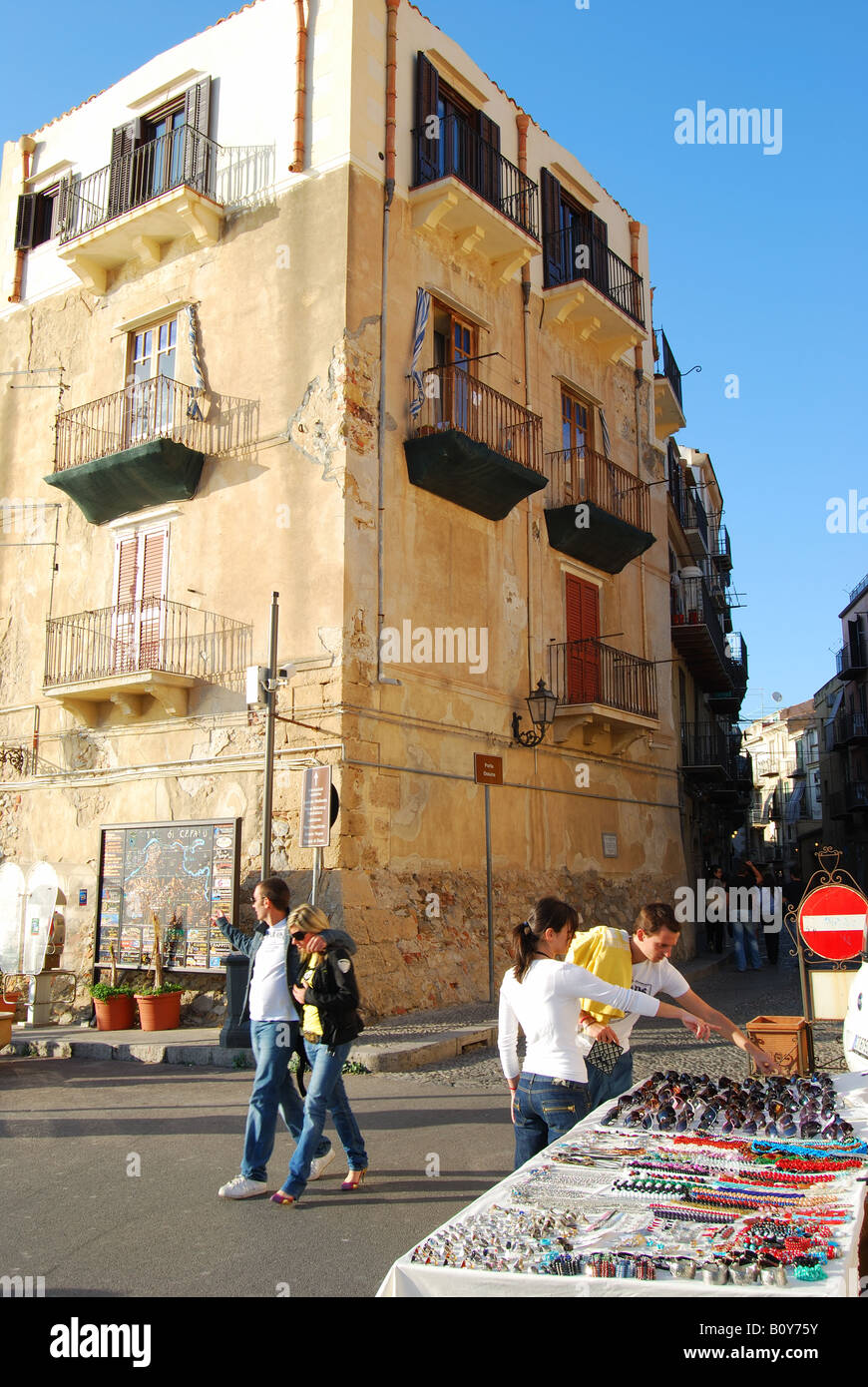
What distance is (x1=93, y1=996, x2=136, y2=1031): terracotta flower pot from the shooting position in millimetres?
13055

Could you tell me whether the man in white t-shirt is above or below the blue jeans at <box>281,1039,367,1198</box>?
above

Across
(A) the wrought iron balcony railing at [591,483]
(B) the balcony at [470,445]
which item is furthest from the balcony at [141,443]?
(A) the wrought iron balcony railing at [591,483]

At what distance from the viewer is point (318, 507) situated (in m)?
13.9

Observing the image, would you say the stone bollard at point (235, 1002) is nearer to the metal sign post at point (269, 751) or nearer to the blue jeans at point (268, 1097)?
the metal sign post at point (269, 751)

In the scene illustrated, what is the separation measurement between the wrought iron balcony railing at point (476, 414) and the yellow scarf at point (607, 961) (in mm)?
A: 10752

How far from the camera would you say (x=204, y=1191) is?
6.09 metres

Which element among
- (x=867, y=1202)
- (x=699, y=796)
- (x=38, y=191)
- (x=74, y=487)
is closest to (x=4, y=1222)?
(x=867, y=1202)

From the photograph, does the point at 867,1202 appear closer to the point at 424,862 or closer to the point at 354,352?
the point at 424,862

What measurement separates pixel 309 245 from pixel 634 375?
918 cm

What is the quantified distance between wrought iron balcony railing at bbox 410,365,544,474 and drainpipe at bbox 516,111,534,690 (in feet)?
2.32

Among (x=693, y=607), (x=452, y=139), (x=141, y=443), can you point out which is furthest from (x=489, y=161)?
(x=693, y=607)

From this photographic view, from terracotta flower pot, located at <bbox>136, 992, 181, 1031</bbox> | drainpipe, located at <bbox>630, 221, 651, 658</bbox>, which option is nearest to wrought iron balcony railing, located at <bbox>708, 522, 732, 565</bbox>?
drainpipe, located at <bbox>630, 221, 651, 658</bbox>

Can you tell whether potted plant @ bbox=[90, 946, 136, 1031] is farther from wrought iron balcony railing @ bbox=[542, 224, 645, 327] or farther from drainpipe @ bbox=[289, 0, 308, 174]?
wrought iron balcony railing @ bbox=[542, 224, 645, 327]
